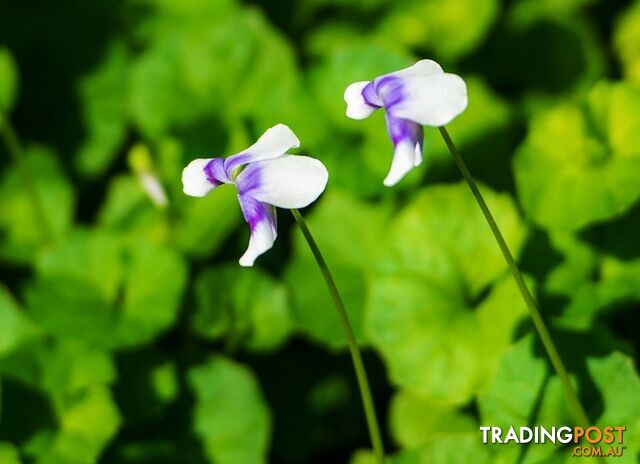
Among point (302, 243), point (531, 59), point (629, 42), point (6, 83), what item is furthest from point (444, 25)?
point (6, 83)

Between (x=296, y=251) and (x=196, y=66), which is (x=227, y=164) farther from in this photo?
(x=196, y=66)

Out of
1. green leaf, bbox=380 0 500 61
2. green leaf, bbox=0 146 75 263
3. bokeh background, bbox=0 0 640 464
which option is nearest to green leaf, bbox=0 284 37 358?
bokeh background, bbox=0 0 640 464

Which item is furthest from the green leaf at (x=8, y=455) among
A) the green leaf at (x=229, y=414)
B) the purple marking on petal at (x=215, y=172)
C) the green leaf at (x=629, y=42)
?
the green leaf at (x=629, y=42)

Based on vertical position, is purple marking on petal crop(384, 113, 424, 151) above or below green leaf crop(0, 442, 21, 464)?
above

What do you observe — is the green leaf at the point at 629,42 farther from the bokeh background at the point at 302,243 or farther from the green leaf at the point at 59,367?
the green leaf at the point at 59,367

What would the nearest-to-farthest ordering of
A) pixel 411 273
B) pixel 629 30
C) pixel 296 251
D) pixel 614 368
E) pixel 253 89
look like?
1. pixel 614 368
2. pixel 411 273
3. pixel 296 251
4. pixel 253 89
5. pixel 629 30

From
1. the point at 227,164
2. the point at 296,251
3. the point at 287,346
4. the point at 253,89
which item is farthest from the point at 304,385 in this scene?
the point at 227,164

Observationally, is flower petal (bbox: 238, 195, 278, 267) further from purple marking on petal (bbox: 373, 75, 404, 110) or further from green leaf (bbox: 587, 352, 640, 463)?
green leaf (bbox: 587, 352, 640, 463)
